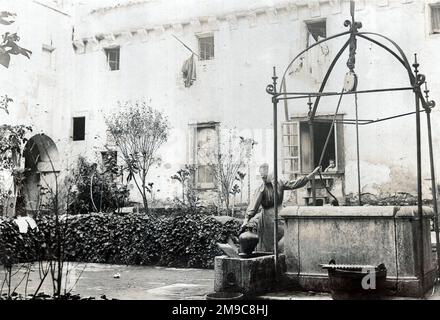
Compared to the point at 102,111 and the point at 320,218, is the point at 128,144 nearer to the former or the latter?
the point at 102,111

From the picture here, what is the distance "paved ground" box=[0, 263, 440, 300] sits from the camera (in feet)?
17.6

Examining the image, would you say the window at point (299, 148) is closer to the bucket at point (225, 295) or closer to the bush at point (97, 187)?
the bush at point (97, 187)

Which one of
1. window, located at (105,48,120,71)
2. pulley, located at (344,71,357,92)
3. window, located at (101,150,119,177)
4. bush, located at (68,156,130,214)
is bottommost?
bush, located at (68,156,130,214)

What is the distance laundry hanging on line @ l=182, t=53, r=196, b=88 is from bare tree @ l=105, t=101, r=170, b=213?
0.91 meters

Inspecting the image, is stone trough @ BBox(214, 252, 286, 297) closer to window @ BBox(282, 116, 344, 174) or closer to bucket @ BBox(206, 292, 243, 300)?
bucket @ BBox(206, 292, 243, 300)

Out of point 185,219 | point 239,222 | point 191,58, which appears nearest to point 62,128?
point 191,58

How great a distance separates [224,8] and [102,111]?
125 inches

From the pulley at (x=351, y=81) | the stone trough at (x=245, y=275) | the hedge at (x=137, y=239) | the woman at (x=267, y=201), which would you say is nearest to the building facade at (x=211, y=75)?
the hedge at (x=137, y=239)

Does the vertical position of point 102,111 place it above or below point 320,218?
above

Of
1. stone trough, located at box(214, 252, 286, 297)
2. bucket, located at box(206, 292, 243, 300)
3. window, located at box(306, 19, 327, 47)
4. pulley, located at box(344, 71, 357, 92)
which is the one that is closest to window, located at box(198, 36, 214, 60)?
window, located at box(306, 19, 327, 47)

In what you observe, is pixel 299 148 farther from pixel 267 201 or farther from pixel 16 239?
pixel 16 239

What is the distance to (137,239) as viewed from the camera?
8320mm
